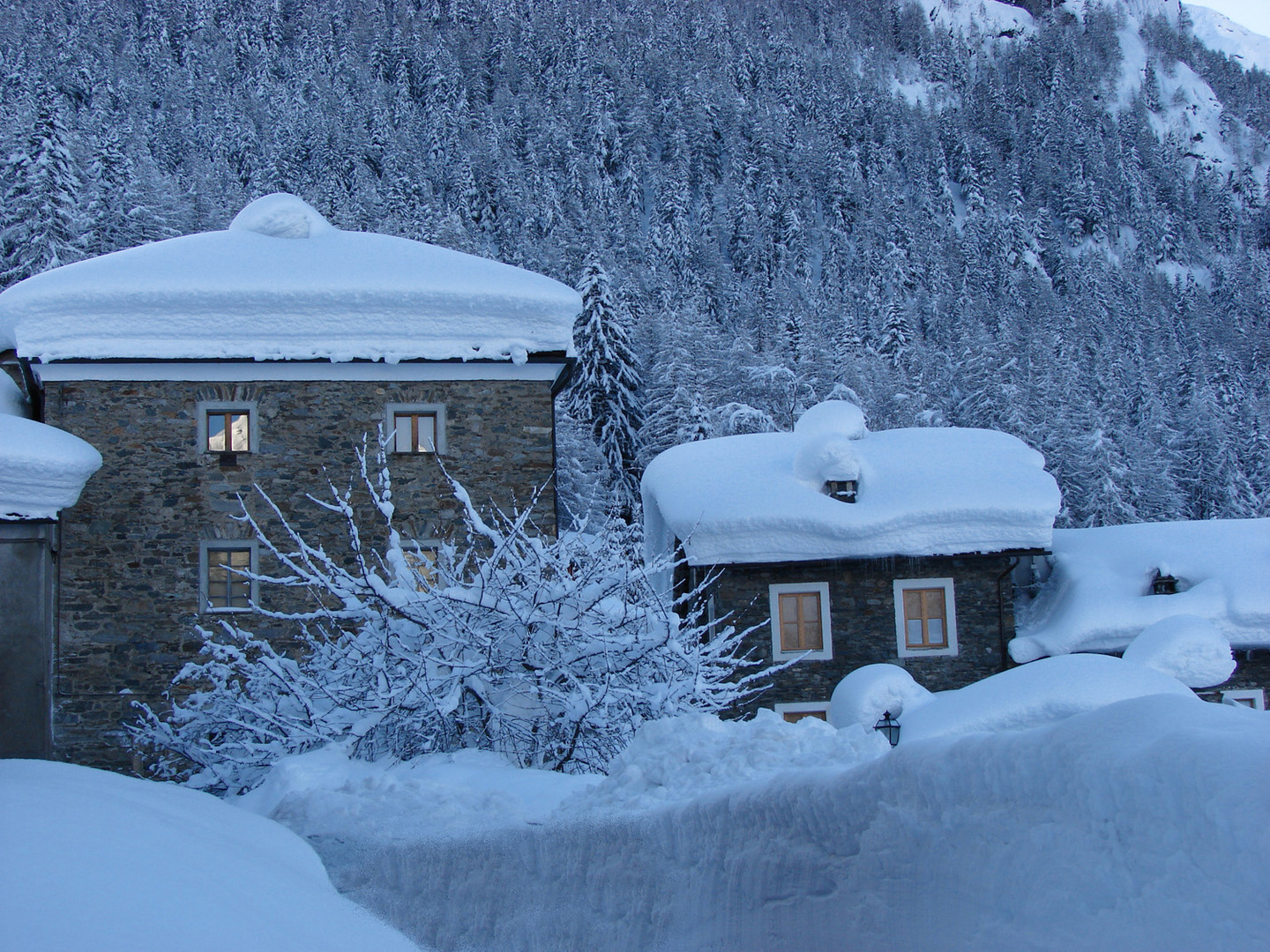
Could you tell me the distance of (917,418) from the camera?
4384 centimetres

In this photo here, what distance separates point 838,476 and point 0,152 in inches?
1666

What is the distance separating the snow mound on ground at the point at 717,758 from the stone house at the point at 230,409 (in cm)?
1014

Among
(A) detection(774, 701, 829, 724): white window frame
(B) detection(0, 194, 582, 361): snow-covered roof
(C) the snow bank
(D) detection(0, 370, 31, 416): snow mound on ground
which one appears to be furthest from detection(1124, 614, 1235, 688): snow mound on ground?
(D) detection(0, 370, 31, 416): snow mound on ground

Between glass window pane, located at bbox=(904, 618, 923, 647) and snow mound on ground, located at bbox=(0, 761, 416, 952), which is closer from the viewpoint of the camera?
snow mound on ground, located at bbox=(0, 761, 416, 952)

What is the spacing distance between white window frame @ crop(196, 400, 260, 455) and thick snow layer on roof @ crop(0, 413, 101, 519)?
5.03ft

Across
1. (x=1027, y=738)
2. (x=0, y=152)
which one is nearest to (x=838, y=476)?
(x=1027, y=738)

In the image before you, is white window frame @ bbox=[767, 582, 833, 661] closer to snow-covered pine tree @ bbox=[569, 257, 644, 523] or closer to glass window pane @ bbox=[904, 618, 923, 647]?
glass window pane @ bbox=[904, 618, 923, 647]

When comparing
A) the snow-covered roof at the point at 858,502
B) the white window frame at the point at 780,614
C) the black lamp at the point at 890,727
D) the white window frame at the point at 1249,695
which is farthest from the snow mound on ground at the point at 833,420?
the white window frame at the point at 1249,695

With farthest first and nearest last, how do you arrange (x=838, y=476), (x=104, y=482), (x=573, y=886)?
(x=838, y=476)
(x=104, y=482)
(x=573, y=886)

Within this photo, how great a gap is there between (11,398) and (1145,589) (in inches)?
759

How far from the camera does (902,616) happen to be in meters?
17.7

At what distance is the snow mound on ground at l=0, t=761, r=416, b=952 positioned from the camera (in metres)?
2.81

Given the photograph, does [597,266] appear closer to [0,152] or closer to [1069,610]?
[0,152]

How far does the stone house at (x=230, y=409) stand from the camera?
1456 cm
